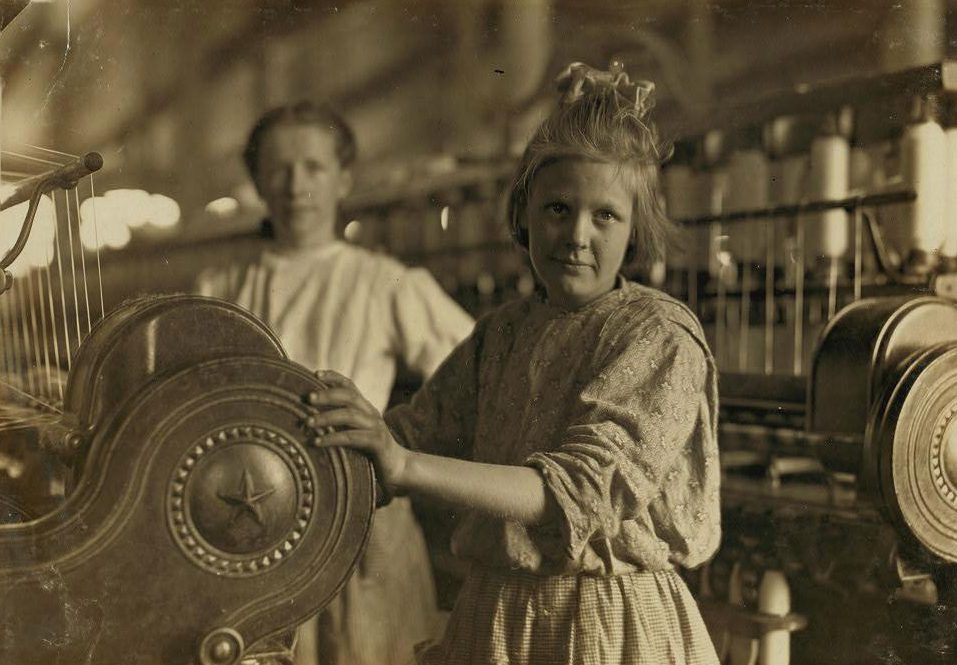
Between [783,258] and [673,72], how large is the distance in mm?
568

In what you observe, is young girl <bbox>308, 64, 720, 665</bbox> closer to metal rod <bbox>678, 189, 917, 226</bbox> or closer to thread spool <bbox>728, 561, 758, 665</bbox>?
thread spool <bbox>728, 561, 758, 665</bbox>

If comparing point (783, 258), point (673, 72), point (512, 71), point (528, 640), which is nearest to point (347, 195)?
point (512, 71)

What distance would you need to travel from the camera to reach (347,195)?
1.59m

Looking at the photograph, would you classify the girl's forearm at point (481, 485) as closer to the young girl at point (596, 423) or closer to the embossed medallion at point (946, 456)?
the young girl at point (596, 423)

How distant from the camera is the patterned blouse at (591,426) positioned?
1263 millimetres

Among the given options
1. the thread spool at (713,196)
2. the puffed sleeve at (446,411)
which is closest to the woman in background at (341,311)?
the puffed sleeve at (446,411)

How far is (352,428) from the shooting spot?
1225 mm

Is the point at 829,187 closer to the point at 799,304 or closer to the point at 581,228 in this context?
the point at 799,304

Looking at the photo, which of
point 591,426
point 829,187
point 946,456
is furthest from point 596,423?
point 829,187

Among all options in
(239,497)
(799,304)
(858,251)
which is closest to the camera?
(239,497)

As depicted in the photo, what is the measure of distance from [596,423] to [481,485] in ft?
0.58

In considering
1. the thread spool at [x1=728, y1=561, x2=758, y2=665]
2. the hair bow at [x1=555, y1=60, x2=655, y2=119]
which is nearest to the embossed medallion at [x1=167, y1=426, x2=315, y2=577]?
the hair bow at [x1=555, y1=60, x2=655, y2=119]

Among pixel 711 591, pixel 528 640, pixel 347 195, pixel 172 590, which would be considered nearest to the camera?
pixel 172 590

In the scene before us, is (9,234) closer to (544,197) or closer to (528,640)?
(544,197)
